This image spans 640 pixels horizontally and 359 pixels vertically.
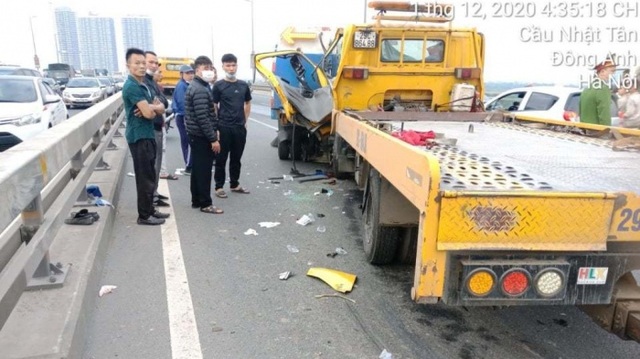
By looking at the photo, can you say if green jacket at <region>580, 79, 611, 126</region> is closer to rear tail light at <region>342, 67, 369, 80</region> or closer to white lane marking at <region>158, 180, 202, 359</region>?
rear tail light at <region>342, 67, 369, 80</region>

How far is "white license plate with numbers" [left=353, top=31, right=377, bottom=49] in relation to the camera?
7.02 meters

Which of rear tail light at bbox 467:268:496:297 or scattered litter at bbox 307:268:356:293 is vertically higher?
rear tail light at bbox 467:268:496:297

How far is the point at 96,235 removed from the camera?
4387 mm

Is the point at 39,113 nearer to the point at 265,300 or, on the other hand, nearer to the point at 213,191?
the point at 213,191

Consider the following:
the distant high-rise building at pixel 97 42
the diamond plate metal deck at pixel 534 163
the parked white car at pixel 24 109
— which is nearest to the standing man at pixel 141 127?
the diamond plate metal deck at pixel 534 163

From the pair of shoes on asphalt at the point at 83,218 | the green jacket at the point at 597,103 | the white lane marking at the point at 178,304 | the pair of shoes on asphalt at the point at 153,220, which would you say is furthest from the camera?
the green jacket at the point at 597,103

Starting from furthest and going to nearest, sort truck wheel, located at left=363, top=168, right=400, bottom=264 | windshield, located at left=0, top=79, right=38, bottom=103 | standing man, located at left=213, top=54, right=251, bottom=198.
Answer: windshield, located at left=0, top=79, right=38, bottom=103
standing man, located at left=213, top=54, right=251, bottom=198
truck wheel, located at left=363, top=168, right=400, bottom=264

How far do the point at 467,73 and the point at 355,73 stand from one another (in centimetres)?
170

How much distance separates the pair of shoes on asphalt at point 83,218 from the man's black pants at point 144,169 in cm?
71

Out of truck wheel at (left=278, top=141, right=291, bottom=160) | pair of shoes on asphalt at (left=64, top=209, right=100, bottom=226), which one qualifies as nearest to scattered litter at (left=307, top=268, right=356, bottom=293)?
pair of shoes on asphalt at (left=64, top=209, right=100, bottom=226)

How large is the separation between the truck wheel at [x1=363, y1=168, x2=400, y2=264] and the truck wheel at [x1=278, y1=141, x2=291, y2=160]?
540 cm

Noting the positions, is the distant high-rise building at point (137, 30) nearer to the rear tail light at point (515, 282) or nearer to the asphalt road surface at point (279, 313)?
the asphalt road surface at point (279, 313)

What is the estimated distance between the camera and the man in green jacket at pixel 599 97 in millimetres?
6707

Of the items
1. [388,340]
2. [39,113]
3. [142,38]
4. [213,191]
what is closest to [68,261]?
[388,340]
